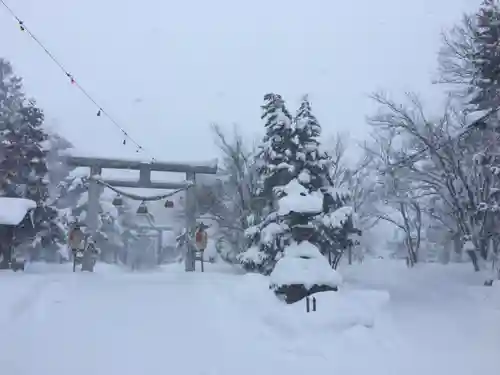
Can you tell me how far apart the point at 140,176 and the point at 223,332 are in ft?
45.4

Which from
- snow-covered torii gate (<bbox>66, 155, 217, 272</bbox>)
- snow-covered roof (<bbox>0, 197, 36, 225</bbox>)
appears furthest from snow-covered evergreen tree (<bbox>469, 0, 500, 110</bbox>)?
snow-covered roof (<bbox>0, 197, 36, 225</bbox>)

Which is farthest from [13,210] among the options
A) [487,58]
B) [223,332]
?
[487,58]

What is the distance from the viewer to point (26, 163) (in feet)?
71.6

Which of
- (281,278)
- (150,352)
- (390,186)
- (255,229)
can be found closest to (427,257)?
(390,186)

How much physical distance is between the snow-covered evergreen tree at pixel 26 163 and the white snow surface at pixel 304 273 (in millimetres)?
12862

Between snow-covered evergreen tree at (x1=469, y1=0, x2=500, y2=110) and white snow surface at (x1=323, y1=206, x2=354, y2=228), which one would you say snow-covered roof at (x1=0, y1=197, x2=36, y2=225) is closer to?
white snow surface at (x1=323, y1=206, x2=354, y2=228)

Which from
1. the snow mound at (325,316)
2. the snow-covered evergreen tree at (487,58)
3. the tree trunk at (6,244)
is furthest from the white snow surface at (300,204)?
the tree trunk at (6,244)

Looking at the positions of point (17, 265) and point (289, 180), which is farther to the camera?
point (17, 265)

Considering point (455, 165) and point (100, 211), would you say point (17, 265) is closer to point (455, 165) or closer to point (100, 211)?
point (100, 211)

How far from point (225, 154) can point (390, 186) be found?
357 inches

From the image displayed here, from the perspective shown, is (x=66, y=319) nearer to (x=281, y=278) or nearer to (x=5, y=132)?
(x=281, y=278)

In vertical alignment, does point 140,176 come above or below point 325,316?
above

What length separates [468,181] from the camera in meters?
21.6

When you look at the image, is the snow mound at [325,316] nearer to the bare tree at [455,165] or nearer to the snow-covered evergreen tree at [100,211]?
the bare tree at [455,165]
